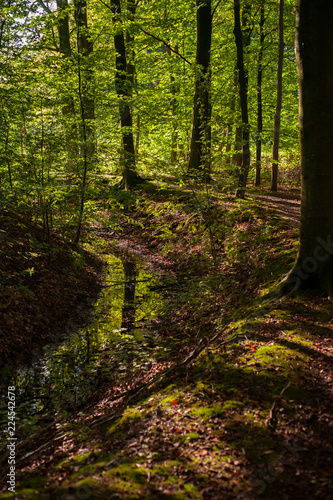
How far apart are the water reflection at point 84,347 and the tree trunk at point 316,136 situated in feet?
11.4

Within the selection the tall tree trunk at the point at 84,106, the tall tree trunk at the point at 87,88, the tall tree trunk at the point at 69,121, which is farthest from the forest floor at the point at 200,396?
the tall tree trunk at the point at 87,88

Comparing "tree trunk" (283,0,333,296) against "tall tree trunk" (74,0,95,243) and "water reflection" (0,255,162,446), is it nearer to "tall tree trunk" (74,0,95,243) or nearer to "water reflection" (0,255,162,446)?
"water reflection" (0,255,162,446)

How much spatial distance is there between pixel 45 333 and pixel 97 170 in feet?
15.8

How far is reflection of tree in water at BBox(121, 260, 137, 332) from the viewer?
23.7 ft

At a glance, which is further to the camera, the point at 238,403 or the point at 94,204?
the point at 94,204

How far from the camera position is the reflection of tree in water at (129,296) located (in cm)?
722

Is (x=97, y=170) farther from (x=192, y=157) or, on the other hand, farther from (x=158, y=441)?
(x=158, y=441)

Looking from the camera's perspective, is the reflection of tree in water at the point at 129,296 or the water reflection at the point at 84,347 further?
the reflection of tree in water at the point at 129,296

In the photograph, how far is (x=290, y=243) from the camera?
739 centimetres

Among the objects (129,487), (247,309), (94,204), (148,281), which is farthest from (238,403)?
(94,204)

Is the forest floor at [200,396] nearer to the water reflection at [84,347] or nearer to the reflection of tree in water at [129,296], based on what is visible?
the water reflection at [84,347]

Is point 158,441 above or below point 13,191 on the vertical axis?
below

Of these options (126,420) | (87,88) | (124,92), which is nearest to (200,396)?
(126,420)

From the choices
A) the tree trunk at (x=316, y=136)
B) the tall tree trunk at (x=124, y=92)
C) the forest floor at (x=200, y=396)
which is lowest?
the forest floor at (x=200, y=396)
